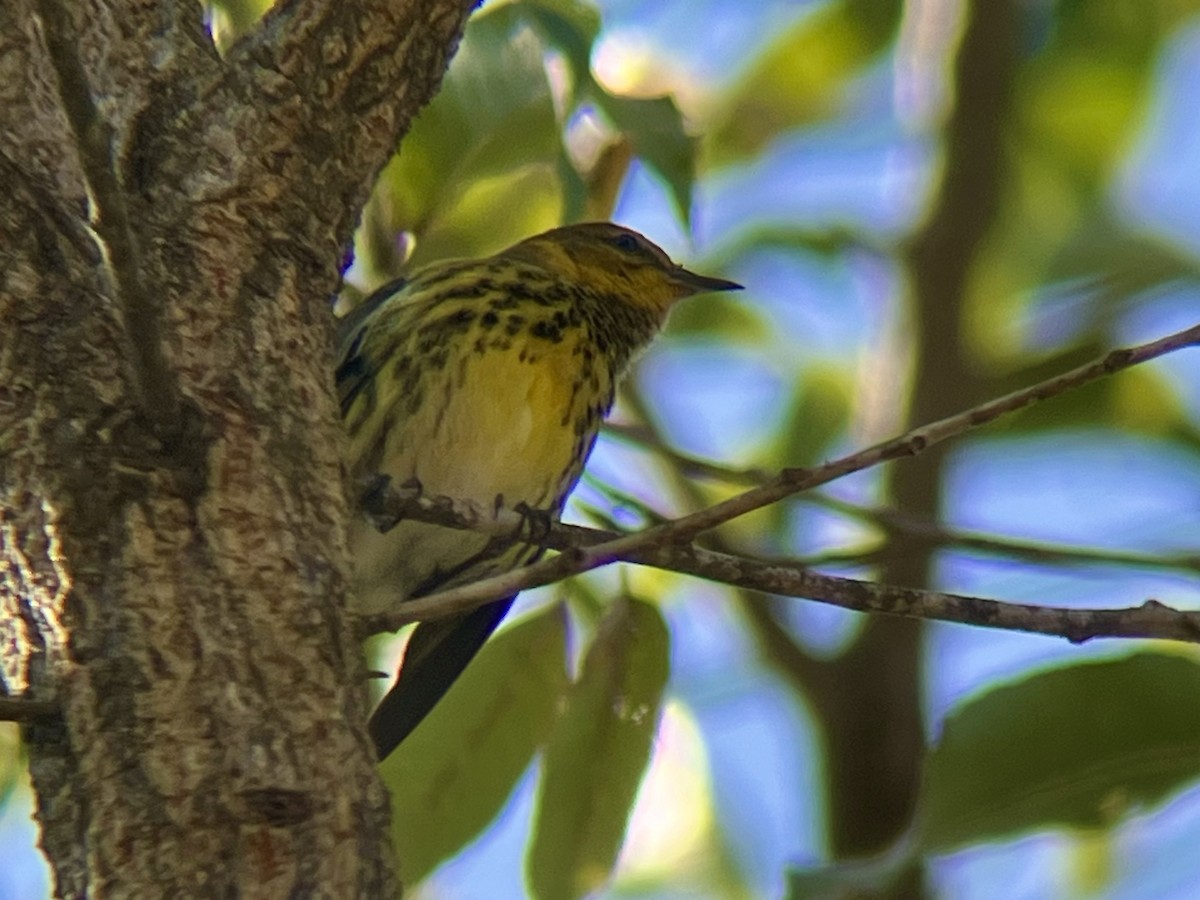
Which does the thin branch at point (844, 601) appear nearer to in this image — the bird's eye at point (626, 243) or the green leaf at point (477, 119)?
the green leaf at point (477, 119)

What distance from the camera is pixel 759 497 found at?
171 cm

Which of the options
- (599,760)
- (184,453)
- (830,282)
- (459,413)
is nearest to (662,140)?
(459,413)

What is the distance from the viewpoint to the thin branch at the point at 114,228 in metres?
1.42

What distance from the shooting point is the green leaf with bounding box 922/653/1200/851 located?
2.13 meters

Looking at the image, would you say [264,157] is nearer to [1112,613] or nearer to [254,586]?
[254,586]

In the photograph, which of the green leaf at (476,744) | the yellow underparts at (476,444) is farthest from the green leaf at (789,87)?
the green leaf at (476,744)

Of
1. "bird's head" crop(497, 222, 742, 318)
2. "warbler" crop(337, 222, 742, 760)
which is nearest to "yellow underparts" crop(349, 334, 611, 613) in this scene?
"warbler" crop(337, 222, 742, 760)

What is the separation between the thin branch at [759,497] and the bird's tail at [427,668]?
1057 millimetres

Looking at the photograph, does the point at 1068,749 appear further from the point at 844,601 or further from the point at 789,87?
the point at 789,87

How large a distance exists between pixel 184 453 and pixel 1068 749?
1.09 m

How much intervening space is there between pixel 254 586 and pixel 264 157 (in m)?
0.51

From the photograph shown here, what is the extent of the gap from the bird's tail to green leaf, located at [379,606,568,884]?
0.08 metres

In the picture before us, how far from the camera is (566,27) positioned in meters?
2.61

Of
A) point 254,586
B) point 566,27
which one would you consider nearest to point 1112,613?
point 254,586
